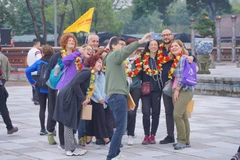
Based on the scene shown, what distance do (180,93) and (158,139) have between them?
1347 millimetres

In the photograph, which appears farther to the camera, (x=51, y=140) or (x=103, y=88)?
(x=51, y=140)

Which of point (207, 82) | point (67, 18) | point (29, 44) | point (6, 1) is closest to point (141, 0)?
point (67, 18)

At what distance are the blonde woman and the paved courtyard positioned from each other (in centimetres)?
23

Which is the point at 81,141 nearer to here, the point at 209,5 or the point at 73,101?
the point at 73,101

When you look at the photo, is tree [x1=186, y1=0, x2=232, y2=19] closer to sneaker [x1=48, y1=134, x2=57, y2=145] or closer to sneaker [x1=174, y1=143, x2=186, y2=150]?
sneaker [x1=48, y1=134, x2=57, y2=145]

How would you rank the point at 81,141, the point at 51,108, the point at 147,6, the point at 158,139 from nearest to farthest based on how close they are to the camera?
the point at 81,141, the point at 51,108, the point at 158,139, the point at 147,6

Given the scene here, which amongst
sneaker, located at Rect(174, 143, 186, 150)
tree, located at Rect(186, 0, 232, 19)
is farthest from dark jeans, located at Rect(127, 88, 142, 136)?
tree, located at Rect(186, 0, 232, 19)

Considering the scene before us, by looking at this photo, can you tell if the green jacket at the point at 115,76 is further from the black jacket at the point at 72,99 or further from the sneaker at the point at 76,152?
the sneaker at the point at 76,152

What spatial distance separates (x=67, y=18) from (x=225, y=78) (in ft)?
116

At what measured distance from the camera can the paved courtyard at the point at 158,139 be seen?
8539 millimetres

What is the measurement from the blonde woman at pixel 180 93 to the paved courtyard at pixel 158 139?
0.23 m

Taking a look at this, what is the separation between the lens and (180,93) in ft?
29.7

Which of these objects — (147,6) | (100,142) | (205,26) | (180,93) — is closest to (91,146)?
(100,142)

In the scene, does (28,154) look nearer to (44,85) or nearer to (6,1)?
(44,85)
